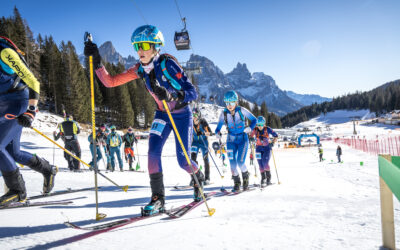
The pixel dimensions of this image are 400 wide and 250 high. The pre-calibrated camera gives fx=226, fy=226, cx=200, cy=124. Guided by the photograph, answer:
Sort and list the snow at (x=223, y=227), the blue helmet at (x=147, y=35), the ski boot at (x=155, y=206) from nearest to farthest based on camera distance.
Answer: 1. the snow at (x=223, y=227)
2. the ski boot at (x=155, y=206)
3. the blue helmet at (x=147, y=35)

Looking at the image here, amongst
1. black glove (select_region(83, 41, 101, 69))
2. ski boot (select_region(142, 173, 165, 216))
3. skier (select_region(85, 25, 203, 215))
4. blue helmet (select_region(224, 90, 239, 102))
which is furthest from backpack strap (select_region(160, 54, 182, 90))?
blue helmet (select_region(224, 90, 239, 102))

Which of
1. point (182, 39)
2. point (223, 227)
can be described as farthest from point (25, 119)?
point (182, 39)

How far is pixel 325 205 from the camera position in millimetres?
3605

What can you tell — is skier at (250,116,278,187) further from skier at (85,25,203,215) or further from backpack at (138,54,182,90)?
backpack at (138,54,182,90)

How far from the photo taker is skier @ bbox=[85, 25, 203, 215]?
332 centimetres

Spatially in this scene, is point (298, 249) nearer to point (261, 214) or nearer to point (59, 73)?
point (261, 214)

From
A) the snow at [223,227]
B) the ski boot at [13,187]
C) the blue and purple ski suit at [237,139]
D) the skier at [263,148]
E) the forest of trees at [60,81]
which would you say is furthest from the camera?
the forest of trees at [60,81]

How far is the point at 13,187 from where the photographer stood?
12.2 ft

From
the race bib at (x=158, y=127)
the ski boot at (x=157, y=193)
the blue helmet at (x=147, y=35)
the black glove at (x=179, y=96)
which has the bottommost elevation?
the ski boot at (x=157, y=193)

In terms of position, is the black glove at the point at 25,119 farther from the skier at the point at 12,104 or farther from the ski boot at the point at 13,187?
the ski boot at the point at 13,187

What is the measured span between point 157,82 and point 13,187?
2.95 m

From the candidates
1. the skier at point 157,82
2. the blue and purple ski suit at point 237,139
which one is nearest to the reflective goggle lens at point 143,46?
the skier at point 157,82

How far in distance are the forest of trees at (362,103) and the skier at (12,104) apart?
15850 centimetres

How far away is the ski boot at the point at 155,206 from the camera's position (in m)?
3.08
